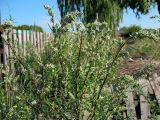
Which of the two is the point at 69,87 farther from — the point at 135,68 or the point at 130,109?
the point at 135,68

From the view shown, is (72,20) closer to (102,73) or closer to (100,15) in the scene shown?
(102,73)

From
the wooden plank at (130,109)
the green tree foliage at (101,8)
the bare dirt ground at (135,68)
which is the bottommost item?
the wooden plank at (130,109)

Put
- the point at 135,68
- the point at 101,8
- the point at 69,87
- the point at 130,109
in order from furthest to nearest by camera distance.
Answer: the point at 101,8 < the point at 135,68 < the point at 130,109 < the point at 69,87

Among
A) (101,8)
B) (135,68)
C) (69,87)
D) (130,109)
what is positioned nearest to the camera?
(69,87)

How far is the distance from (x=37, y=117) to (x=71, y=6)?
24439mm

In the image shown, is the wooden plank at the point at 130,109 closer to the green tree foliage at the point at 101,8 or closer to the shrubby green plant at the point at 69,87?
the shrubby green plant at the point at 69,87

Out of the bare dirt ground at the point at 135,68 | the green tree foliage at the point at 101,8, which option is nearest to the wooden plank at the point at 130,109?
the bare dirt ground at the point at 135,68

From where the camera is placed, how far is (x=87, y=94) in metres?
2.75

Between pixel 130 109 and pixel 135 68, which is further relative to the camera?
pixel 135 68

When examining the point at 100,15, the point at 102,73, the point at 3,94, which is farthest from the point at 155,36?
the point at 100,15

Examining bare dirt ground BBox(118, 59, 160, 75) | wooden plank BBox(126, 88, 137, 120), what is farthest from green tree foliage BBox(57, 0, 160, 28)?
wooden plank BBox(126, 88, 137, 120)

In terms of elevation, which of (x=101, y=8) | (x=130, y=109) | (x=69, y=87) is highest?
(x=101, y=8)

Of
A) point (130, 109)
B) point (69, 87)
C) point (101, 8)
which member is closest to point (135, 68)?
point (130, 109)

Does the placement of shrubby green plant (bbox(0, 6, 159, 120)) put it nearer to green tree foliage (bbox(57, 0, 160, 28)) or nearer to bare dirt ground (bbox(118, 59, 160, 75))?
bare dirt ground (bbox(118, 59, 160, 75))
